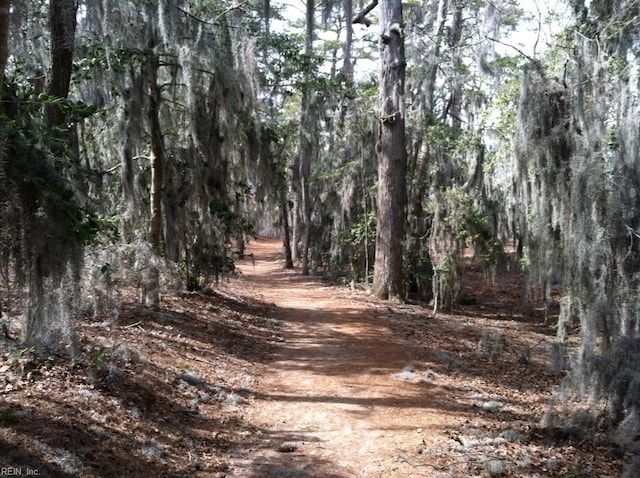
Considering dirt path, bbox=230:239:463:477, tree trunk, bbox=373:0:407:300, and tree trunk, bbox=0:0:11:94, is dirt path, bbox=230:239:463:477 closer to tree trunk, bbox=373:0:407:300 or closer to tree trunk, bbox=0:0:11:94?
tree trunk, bbox=373:0:407:300

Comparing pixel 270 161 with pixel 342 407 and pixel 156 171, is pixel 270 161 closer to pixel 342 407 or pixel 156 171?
pixel 156 171

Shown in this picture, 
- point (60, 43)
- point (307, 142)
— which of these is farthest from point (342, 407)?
point (307, 142)

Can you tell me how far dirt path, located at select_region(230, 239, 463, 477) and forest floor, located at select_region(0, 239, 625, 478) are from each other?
19 mm

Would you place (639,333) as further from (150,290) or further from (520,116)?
(150,290)

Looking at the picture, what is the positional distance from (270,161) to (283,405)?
635 centimetres

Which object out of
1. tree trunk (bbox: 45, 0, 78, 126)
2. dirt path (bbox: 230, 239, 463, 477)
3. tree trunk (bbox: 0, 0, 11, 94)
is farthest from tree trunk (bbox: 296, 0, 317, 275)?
tree trunk (bbox: 0, 0, 11, 94)

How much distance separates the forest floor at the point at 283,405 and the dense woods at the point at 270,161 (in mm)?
468

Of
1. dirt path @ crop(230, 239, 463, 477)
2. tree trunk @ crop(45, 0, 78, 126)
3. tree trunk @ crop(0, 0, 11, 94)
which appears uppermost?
tree trunk @ crop(45, 0, 78, 126)

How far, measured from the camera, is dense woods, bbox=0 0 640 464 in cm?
366

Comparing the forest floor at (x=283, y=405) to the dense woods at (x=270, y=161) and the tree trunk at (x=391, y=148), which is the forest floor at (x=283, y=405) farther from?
the tree trunk at (x=391, y=148)

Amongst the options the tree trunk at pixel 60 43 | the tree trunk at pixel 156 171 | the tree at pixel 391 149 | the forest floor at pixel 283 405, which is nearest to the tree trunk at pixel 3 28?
the forest floor at pixel 283 405

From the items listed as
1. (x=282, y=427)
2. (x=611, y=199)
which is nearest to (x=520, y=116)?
(x=611, y=199)

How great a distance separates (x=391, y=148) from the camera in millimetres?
10898

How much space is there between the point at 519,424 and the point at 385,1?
9182 millimetres
